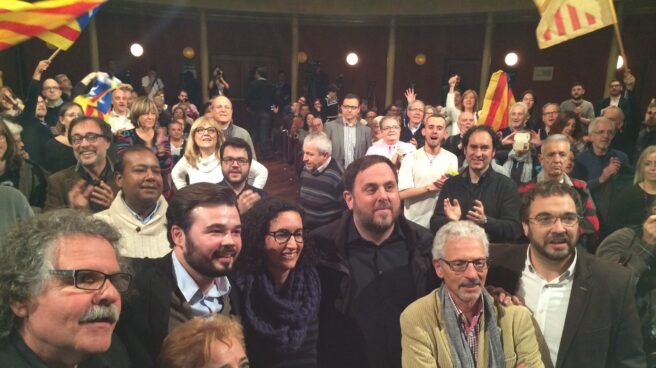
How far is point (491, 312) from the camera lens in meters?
1.99

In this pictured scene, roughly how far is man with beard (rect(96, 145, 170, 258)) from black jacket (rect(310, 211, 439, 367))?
0.90 m

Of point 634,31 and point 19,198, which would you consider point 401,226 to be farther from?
point 634,31

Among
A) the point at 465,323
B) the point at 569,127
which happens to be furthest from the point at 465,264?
the point at 569,127

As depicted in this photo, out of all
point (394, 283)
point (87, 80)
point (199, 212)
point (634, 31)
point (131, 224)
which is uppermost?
point (634, 31)

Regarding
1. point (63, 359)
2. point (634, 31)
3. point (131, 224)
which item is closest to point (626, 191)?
point (131, 224)

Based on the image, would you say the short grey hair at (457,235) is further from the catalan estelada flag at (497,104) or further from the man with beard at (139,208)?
the catalan estelada flag at (497,104)

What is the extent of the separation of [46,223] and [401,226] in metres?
1.69

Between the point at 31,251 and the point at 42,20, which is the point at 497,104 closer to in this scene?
the point at 42,20

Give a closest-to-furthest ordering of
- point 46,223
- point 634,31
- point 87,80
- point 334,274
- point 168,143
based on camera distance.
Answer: point 46,223
point 334,274
point 168,143
point 87,80
point 634,31

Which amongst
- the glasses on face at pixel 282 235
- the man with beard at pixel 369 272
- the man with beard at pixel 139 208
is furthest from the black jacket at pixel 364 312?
the man with beard at pixel 139 208

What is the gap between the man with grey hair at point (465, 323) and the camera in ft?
6.40

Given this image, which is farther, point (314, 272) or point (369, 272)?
point (369, 272)

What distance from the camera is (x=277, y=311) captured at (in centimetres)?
206

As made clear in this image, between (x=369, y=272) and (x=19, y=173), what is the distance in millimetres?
2371
